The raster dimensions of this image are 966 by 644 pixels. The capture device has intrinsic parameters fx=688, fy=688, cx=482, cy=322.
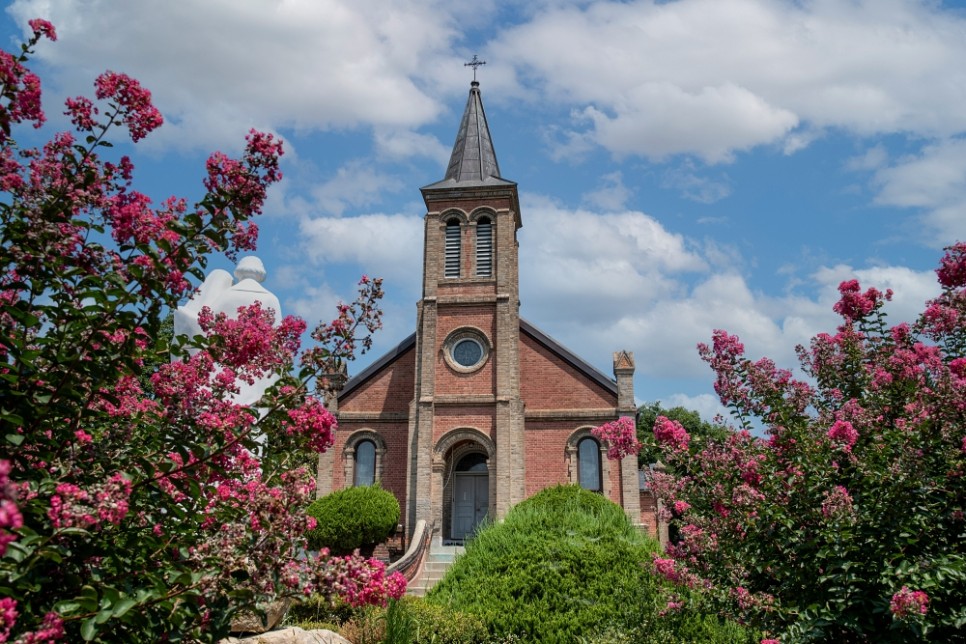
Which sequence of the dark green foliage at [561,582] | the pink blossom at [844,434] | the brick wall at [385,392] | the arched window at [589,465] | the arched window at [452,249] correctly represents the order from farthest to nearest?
the arched window at [452,249], the brick wall at [385,392], the arched window at [589,465], the dark green foliage at [561,582], the pink blossom at [844,434]

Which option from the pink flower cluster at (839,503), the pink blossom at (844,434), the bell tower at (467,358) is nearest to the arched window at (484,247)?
the bell tower at (467,358)

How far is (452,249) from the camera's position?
87.5 ft

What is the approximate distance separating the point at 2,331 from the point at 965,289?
6.64m

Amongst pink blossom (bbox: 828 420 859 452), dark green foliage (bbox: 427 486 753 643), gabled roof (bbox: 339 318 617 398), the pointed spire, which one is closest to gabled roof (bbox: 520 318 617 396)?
gabled roof (bbox: 339 318 617 398)

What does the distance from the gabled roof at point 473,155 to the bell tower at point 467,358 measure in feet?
0.27

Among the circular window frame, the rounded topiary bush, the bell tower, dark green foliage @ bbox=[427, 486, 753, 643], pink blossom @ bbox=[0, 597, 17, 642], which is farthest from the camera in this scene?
the circular window frame

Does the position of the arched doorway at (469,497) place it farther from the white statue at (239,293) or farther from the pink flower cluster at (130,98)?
the pink flower cluster at (130,98)

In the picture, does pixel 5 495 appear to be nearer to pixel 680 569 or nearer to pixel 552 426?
pixel 680 569

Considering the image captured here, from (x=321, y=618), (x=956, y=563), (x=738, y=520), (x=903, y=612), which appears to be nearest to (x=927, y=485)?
(x=956, y=563)

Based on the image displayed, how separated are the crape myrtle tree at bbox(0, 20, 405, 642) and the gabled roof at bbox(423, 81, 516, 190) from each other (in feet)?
76.0

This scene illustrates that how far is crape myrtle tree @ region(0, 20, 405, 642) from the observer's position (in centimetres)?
308

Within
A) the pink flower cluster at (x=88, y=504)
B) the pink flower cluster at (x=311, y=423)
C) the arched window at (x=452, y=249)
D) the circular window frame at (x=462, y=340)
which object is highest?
the arched window at (x=452, y=249)

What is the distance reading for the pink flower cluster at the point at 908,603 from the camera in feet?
13.5

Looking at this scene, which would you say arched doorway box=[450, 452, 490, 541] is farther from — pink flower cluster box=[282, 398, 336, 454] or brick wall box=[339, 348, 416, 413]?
pink flower cluster box=[282, 398, 336, 454]
